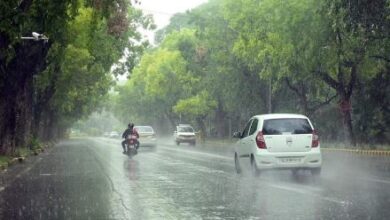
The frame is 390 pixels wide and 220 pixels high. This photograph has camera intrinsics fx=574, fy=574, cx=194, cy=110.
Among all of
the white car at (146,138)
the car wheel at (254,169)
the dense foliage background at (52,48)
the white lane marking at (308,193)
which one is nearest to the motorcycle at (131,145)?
the dense foliage background at (52,48)

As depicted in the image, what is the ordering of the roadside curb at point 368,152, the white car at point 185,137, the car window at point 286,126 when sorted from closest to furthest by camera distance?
1. the car window at point 286,126
2. the roadside curb at point 368,152
3. the white car at point 185,137

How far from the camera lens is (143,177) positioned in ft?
57.1

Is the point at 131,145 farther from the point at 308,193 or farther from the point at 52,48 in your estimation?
the point at 308,193

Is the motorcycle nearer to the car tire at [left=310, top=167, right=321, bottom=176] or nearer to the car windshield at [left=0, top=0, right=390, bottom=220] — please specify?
the car windshield at [left=0, top=0, right=390, bottom=220]

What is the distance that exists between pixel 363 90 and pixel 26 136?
23.7 m

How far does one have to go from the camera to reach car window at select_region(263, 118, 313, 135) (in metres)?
16.2

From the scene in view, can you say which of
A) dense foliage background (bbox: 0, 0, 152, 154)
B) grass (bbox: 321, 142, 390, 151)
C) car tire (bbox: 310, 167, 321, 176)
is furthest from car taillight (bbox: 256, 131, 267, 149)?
grass (bbox: 321, 142, 390, 151)

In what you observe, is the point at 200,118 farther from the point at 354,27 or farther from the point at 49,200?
the point at 49,200

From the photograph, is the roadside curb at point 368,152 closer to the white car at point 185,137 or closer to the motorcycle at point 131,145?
the motorcycle at point 131,145

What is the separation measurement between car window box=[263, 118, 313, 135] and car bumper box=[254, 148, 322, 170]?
24.1 inches

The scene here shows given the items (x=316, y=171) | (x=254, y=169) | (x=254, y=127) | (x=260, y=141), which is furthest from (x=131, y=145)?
(x=316, y=171)

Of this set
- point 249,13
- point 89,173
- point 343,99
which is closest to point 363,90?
point 343,99

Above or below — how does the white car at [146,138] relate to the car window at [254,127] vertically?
below

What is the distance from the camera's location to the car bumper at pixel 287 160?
15844mm
